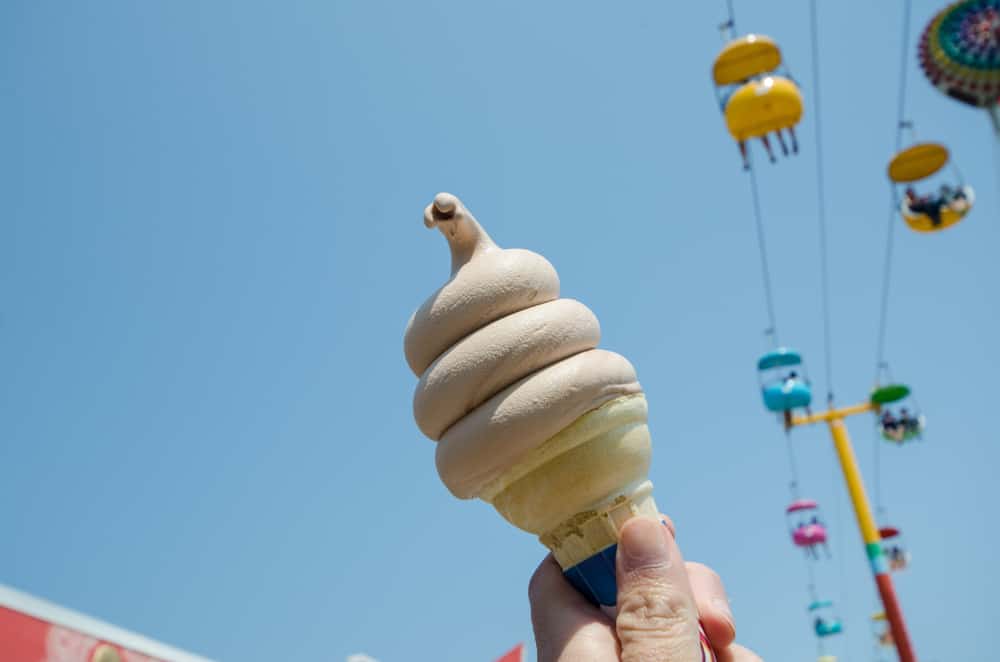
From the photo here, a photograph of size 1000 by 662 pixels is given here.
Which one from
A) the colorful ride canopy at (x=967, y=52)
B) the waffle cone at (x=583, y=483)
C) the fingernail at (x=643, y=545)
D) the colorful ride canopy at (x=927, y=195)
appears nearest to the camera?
the fingernail at (x=643, y=545)

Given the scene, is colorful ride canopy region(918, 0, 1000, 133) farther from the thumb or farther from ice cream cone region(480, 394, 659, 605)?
the thumb

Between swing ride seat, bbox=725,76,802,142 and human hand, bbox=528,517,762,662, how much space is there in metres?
10.5

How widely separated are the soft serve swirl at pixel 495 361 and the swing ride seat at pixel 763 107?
10.2 metres

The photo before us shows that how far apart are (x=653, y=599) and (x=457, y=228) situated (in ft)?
Result: 3.66

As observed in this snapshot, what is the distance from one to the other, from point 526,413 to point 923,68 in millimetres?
13489

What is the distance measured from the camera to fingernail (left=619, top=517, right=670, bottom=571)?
6.86ft

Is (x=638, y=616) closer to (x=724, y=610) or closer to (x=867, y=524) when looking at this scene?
(x=724, y=610)

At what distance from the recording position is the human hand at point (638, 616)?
197 centimetres

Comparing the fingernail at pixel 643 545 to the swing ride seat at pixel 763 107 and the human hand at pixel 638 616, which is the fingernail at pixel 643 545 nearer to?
the human hand at pixel 638 616

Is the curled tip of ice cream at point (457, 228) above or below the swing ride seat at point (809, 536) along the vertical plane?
above

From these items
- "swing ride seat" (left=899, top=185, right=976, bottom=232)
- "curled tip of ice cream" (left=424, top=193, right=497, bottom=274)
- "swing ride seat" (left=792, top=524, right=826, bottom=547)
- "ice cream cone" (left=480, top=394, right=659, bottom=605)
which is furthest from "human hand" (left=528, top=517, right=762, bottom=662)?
"swing ride seat" (left=792, top=524, right=826, bottom=547)

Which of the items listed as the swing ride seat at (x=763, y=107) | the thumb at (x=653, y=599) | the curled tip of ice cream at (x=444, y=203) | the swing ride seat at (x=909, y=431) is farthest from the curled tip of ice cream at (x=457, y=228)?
the swing ride seat at (x=909, y=431)

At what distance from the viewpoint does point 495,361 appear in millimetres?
2184

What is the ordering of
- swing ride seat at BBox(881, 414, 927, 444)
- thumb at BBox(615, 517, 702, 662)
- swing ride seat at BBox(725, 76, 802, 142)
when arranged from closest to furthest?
1. thumb at BBox(615, 517, 702, 662)
2. swing ride seat at BBox(725, 76, 802, 142)
3. swing ride seat at BBox(881, 414, 927, 444)
